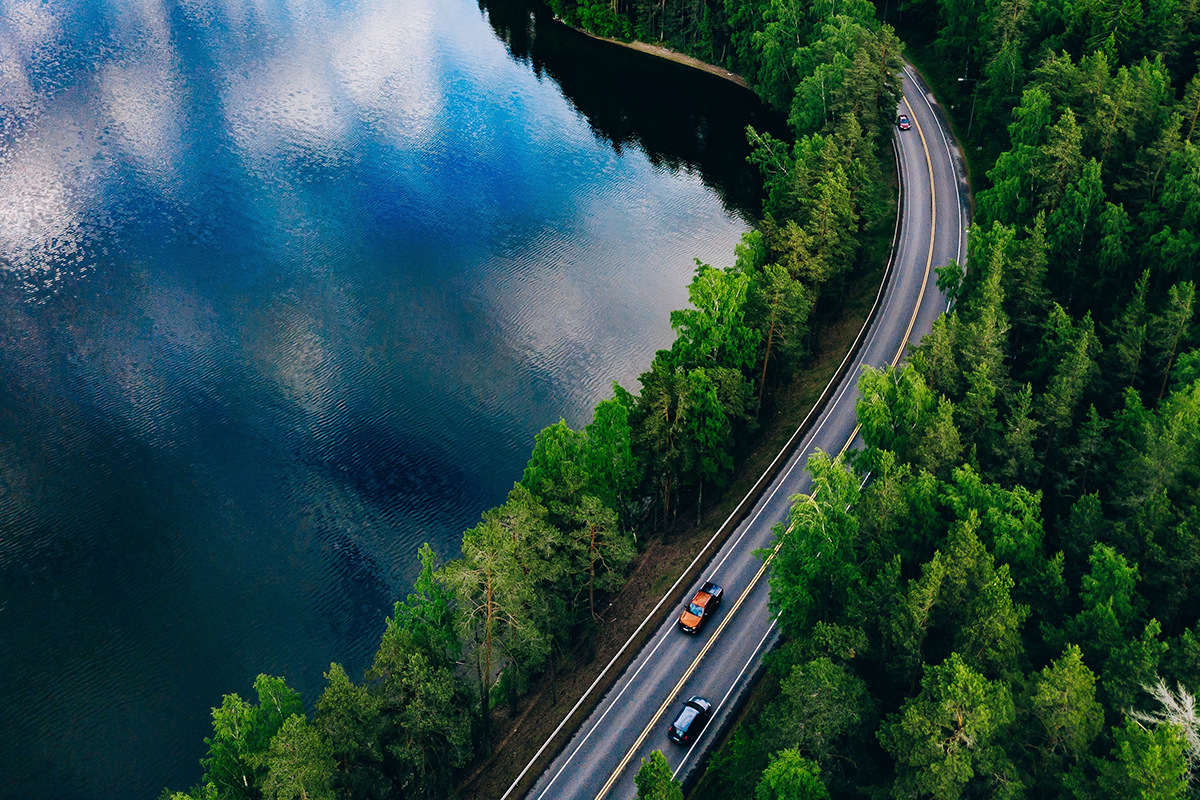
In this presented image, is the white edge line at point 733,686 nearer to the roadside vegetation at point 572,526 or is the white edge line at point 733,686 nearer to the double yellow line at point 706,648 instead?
the double yellow line at point 706,648

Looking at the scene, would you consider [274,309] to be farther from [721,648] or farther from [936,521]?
[936,521]

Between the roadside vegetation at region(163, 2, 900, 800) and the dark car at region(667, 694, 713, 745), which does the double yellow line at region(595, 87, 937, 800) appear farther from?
the roadside vegetation at region(163, 2, 900, 800)

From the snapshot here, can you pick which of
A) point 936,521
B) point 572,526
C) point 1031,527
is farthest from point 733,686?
point 1031,527

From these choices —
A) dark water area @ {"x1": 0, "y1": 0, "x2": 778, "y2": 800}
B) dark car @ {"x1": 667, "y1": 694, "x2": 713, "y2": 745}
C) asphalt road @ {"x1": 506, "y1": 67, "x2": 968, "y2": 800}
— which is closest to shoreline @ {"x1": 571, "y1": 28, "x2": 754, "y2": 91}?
dark water area @ {"x1": 0, "y1": 0, "x2": 778, "y2": 800}

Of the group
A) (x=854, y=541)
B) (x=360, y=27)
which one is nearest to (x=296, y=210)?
(x=360, y=27)

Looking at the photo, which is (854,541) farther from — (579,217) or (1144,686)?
(579,217)
